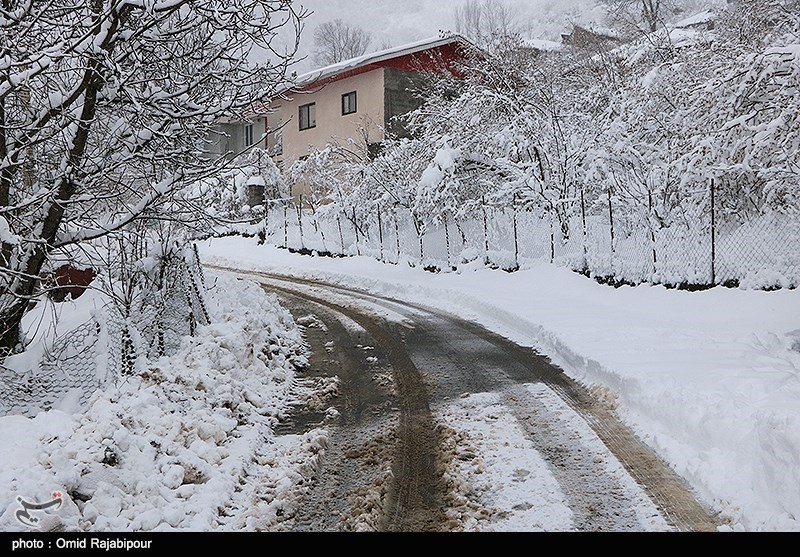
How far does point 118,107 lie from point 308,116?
90.4 ft

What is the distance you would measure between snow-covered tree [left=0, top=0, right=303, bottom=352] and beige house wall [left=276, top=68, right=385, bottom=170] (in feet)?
63.9

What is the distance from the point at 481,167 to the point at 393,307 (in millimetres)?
6831

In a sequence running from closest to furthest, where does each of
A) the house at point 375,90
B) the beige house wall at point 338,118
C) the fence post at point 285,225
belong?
the fence post at point 285,225, the house at point 375,90, the beige house wall at point 338,118

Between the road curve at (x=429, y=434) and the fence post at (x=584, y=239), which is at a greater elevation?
the fence post at (x=584, y=239)

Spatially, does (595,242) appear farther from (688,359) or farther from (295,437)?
(295,437)

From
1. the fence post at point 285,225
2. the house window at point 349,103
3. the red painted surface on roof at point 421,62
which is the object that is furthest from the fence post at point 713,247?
the house window at point 349,103

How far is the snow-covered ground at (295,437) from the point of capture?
4.35m

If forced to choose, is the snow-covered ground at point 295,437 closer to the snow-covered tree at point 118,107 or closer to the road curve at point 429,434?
the road curve at point 429,434

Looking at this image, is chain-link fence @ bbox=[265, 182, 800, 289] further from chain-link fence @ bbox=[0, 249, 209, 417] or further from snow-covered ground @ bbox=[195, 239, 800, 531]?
chain-link fence @ bbox=[0, 249, 209, 417]

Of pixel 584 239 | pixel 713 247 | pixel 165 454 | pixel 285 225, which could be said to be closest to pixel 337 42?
pixel 285 225

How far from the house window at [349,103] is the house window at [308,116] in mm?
2630

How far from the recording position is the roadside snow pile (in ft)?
13.9

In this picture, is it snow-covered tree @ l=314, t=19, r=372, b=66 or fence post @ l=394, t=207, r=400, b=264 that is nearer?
fence post @ l=394, t=207, r=400, b=264

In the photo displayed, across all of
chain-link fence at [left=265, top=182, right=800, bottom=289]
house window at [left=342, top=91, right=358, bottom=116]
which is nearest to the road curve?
chain-link fence at [left=265, top=182, right=800, bottom=289]
